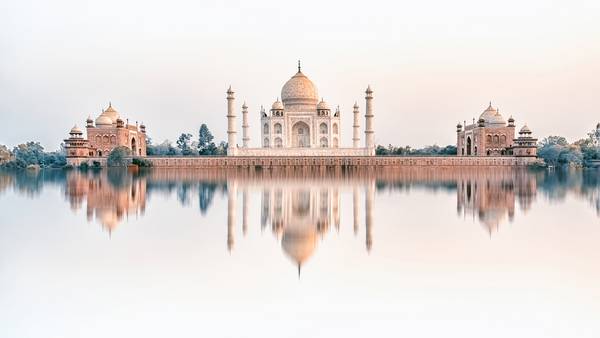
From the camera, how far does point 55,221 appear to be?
987 centimetres

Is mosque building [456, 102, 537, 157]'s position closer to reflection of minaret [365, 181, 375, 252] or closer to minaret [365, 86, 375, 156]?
minaret [365, 86, 375, 156]

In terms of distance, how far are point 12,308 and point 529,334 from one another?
12.0 feet

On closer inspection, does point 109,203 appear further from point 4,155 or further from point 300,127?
point 4,155

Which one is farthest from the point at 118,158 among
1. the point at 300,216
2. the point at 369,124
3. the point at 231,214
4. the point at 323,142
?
the point at 300,216

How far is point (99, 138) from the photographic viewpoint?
38781mm

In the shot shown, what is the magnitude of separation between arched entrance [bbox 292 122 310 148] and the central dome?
1.11 meters

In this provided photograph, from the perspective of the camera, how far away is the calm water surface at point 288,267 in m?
4.74

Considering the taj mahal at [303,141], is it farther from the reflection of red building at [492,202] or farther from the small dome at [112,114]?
the reflection of red building at [492,202]

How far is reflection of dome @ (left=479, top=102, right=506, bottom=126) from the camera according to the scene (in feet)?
131

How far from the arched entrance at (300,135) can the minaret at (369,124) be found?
401cm

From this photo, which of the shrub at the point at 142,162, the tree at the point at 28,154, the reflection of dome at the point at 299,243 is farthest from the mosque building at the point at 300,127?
the reflection of dome at the point at 299,243

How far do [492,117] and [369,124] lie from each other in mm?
8243

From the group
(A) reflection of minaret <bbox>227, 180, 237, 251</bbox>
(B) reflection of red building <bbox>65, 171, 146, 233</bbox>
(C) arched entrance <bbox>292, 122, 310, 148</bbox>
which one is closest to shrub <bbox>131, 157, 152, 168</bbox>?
(C) arched entrance <bbox>292, 122, 310, 148</bbox>

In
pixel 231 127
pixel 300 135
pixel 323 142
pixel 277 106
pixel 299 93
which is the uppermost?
pixel 299 93
